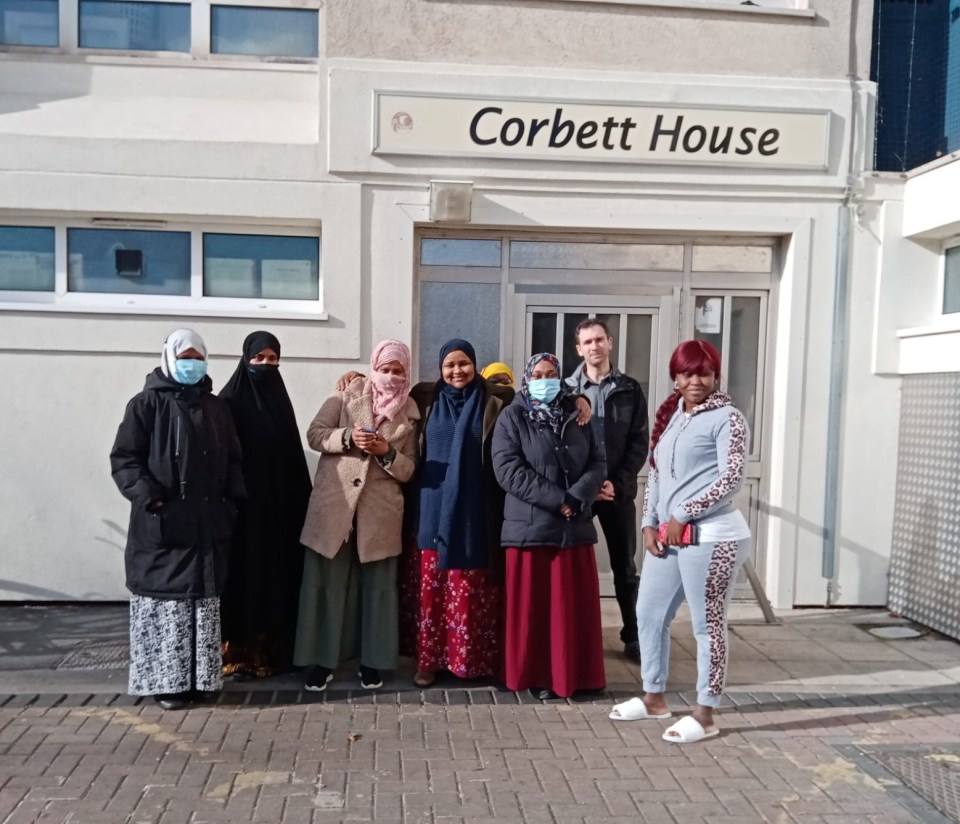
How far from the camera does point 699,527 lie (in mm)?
4066

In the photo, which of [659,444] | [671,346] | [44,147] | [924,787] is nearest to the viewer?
[924,787]

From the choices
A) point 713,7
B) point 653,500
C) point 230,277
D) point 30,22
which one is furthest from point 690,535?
point 30,22

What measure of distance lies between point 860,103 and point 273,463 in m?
4.69

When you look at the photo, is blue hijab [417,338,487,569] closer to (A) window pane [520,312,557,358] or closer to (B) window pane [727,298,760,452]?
(A) window pane [520,312,557,358]

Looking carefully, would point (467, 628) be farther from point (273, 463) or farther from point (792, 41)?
point (792, 41)

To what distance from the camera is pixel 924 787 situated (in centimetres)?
372

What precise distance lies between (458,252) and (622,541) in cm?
238

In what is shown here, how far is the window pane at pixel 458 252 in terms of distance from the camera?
630 cm

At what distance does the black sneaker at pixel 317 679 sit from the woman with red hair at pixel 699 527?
1.66 metres

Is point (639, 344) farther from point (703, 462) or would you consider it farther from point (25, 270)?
point (25, 270)

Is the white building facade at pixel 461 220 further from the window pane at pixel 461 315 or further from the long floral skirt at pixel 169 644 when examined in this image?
the long floral skirt at pixel 169 644

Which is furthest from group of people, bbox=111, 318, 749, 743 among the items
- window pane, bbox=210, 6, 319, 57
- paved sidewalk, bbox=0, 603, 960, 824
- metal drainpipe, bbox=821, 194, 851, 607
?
window pane, bbox=210, 6, 319, 57

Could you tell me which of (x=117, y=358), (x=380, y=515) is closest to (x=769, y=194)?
(x=380, y=515)

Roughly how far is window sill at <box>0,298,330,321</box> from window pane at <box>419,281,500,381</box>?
0.73 m
